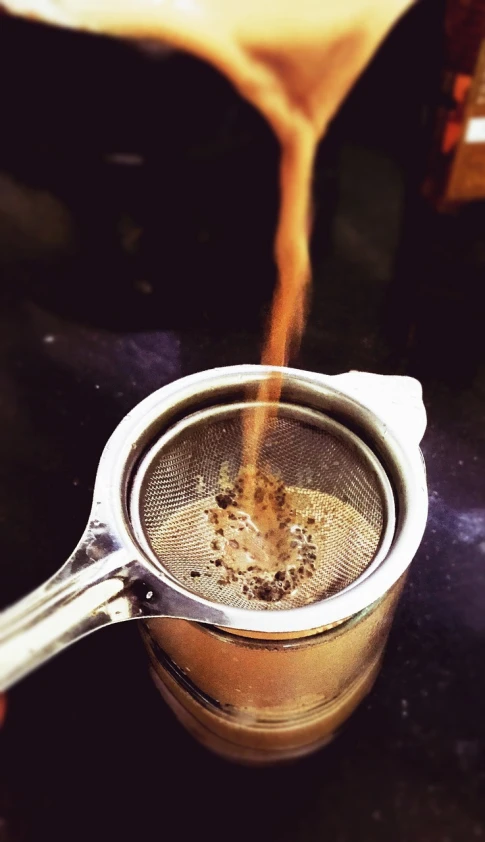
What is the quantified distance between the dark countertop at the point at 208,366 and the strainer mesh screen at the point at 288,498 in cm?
13

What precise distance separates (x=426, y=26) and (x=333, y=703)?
1.33 m

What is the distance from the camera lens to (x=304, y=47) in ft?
3.53

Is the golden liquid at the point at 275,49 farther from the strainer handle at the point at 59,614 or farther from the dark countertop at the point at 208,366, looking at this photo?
the strainer handle at the point at 59,614

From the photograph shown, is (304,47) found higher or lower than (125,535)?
higher

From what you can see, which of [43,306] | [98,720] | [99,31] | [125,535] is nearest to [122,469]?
[125,535]

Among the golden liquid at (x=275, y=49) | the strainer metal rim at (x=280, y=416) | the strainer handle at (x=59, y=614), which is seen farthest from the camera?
the golden liquid at (x=275, y=49)

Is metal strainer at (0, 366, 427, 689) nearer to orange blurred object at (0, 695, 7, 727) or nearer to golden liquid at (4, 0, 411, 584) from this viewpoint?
golden liquid at (4, 0, 411, 584)

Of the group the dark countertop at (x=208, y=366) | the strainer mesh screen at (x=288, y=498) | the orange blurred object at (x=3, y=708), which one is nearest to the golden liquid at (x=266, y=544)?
the strainer mesh screen at (x=288, y=498)

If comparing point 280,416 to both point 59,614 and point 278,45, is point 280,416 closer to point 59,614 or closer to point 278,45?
point 59,614

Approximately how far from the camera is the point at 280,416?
0.99 metres

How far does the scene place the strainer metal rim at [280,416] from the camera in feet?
2.51

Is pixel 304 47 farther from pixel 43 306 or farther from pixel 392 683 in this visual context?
pixel 392 683

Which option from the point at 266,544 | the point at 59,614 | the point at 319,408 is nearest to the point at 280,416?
the point at 319,408

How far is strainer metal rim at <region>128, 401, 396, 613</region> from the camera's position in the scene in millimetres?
764
